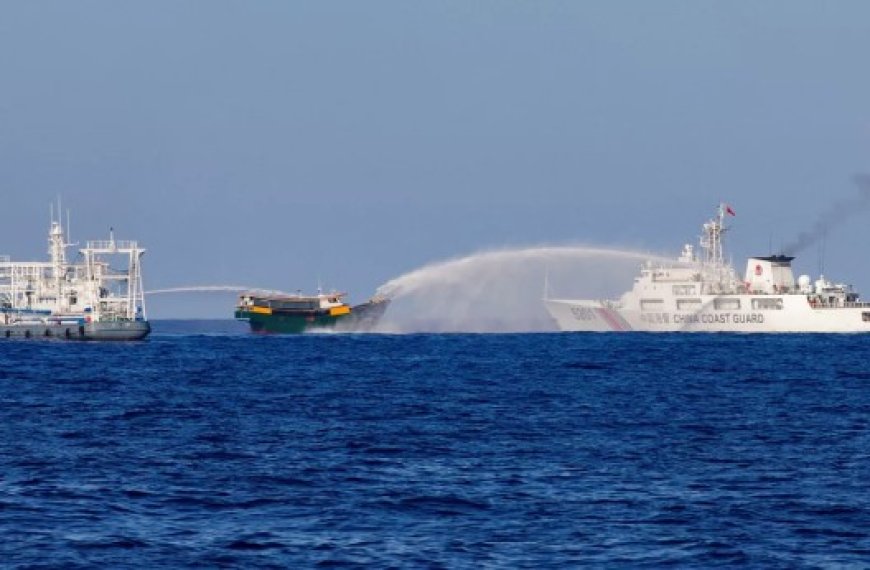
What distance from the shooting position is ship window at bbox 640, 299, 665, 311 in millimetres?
166875

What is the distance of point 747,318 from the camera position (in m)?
163

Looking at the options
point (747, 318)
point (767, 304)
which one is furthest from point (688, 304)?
point (767, 304)

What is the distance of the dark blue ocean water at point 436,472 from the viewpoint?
2945 centimetres

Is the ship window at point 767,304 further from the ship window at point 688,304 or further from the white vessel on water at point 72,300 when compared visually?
the white vessel on water at point 72,300

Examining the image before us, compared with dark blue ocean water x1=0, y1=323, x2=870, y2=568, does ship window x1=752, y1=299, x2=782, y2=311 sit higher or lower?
higher

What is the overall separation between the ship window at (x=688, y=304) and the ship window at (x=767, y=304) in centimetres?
615

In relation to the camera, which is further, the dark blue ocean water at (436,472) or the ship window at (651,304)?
the ship window at (651,304)

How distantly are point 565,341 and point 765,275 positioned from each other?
2663 centimetres

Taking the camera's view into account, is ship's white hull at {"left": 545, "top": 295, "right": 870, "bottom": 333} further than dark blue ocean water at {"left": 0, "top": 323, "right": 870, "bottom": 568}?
Yes

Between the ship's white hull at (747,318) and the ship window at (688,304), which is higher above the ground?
the ship window at (688,304)

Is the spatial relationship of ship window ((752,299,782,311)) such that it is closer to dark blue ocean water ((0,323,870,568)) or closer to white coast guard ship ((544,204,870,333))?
white coast guard ship ((544,204,870,333))

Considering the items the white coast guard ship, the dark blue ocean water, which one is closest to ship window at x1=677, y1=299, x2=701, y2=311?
the white coast guard ship

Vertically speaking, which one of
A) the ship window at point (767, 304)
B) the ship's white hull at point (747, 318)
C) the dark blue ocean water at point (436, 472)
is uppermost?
the ship window at point (767, 304)

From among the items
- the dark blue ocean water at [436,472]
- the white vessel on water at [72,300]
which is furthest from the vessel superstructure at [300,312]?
the dark blue ocean water at [436,472]
